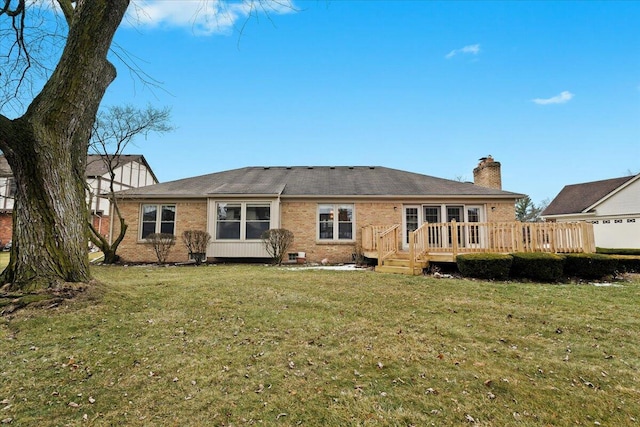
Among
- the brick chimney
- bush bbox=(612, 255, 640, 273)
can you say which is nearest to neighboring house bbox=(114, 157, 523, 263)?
the brick chimney

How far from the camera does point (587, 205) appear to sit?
2175cm

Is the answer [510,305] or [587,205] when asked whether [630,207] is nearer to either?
[587,205]

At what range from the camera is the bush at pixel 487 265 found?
28.2ft

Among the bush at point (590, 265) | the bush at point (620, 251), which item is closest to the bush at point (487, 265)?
the bush at point (590, 265)

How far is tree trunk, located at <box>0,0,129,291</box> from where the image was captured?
Result: 15.6ft

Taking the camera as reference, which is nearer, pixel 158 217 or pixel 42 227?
pixel 42 227

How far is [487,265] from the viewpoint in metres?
8.64

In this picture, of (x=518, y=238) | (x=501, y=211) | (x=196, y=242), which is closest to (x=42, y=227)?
(x=196, y=242)

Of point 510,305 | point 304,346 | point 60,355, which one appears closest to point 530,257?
point 510,305

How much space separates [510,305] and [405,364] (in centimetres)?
366

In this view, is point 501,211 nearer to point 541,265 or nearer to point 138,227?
point 541,265

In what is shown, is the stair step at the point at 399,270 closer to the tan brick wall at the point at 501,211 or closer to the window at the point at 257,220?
the window at the point at 257,220

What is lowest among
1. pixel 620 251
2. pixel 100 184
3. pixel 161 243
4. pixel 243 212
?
pixel 620 251

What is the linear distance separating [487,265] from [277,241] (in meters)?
7.28
